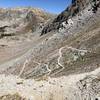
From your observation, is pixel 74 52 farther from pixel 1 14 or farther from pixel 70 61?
pixel 1 14

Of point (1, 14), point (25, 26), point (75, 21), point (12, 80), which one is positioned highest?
point (1, 14)

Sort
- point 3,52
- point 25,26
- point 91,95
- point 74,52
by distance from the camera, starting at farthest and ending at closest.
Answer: point 25,26
point 3,52
point 74,52
point 91,95

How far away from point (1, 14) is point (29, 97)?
11939cm

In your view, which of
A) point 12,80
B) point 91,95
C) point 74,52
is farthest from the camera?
point 74,52

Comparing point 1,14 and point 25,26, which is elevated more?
point 1,14

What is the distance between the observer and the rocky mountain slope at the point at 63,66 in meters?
31.8

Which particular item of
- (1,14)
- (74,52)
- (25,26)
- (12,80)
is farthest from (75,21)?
(1,14)

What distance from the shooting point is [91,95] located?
30.9 meters

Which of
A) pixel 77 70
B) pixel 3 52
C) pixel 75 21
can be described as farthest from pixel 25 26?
pixel 77 70

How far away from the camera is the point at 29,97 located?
31.3m

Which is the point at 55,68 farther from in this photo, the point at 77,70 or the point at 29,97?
the point at 29,97

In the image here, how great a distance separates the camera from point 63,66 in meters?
42.2

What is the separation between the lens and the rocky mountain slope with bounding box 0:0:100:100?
31.8 meters

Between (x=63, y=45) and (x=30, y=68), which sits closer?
(x=30, y=68)
